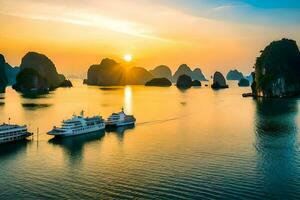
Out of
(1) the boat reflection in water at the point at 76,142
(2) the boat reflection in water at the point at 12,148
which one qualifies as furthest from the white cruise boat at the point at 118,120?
(2) the boat reflection in water at the point at 12,148

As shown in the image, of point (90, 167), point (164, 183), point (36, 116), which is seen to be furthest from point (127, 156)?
point (36, 116)

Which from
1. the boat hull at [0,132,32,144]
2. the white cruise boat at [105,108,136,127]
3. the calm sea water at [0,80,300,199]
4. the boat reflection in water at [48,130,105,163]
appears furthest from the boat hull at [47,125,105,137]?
the white cruise boat at [105,108,136,127]

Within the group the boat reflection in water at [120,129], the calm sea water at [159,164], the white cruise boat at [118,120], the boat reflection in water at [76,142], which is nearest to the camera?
the calm sea water at [159,164]

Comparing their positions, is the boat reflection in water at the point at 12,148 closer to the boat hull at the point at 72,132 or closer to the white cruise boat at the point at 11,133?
the white cruise boat at the point at 11,133

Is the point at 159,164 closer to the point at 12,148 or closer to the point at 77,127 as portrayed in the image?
the point at 12,148

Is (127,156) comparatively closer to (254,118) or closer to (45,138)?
(45,138)

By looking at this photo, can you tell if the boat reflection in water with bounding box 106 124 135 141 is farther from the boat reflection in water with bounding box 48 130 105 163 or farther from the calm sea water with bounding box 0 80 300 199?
the boat reflection in water with bounding box 48 130 105 163

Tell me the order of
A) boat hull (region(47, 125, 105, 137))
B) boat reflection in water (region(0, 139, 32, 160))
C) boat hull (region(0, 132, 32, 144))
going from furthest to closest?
boat hull (region(47, 125, 105, 137))
boat hull (region(0, 132, 32, 144))
boat reflection in water (region(0, 139, 32, 160))

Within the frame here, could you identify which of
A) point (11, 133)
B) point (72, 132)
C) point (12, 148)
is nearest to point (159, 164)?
point (12, 148)
